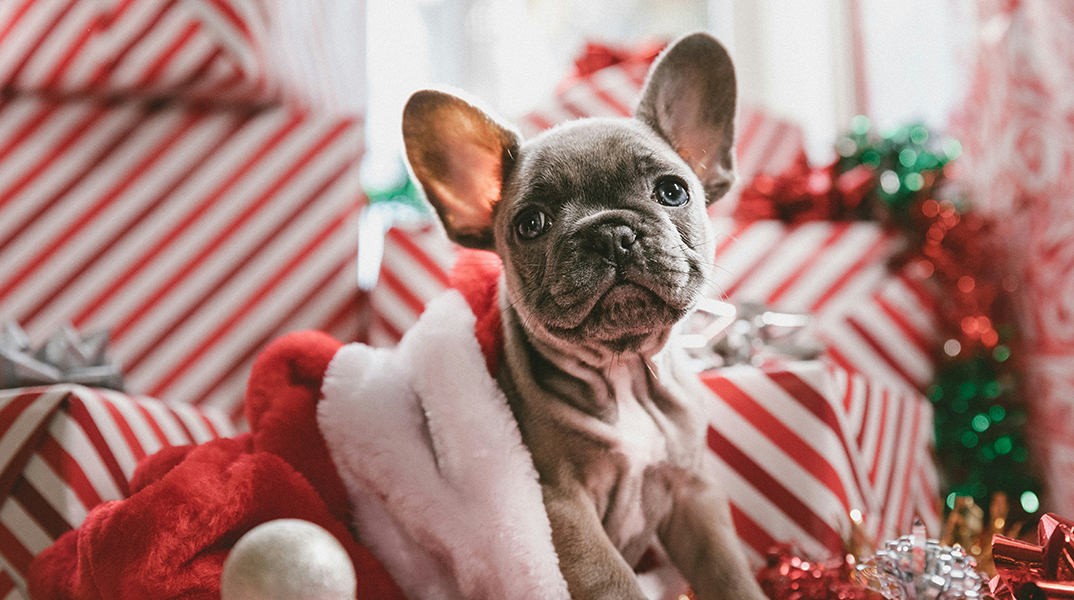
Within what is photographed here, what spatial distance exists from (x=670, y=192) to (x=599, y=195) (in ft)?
0.28

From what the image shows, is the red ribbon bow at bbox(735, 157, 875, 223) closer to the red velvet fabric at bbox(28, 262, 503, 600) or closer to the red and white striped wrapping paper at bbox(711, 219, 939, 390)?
the red and white striped wrapping paper at bbox(711, 219, 939, 390)

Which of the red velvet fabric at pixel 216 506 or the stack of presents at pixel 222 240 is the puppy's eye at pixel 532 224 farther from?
the stack of presents at pixel 222 240

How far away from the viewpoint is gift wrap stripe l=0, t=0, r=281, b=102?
149 centimetres

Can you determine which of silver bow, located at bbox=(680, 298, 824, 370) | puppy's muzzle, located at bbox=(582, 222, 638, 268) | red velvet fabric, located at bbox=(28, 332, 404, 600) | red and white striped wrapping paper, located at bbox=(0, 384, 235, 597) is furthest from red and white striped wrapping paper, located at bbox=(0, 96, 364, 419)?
puppy's muzzle, located at bbox=(582, 222, 638, 268)

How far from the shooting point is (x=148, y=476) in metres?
0.80

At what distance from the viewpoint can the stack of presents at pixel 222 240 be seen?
1488 mm

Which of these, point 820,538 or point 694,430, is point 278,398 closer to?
point 694,430

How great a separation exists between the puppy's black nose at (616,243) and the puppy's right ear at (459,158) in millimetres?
194

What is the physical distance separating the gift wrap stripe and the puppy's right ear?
926mm

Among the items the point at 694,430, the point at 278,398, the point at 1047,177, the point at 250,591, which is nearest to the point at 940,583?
the point at 694,430

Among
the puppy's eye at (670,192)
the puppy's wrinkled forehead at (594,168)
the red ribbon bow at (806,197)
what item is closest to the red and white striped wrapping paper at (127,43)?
the puppy's wrinkled forehead at (594,168)

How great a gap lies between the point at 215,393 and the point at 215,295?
0.23m

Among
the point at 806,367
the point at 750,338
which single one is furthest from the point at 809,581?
the point at 750,338

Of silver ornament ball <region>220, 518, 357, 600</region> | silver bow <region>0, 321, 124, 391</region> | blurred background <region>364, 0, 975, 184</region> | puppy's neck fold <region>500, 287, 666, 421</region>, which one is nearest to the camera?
silver ornament ball <region>220, 518, 357, 600</region>
